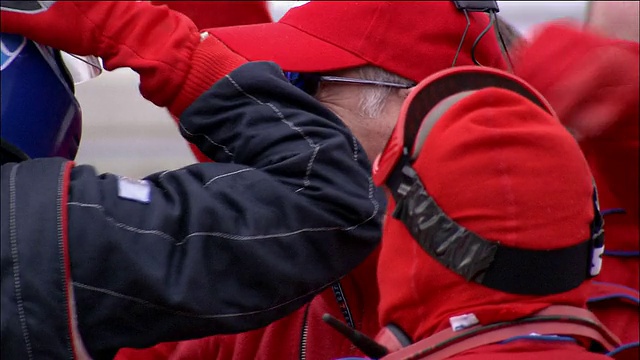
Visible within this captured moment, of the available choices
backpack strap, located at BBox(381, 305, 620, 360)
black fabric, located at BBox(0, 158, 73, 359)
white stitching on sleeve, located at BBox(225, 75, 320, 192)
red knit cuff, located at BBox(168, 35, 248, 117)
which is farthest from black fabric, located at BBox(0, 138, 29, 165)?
backpack strap, located at BBox(381, 305, 620, 360)

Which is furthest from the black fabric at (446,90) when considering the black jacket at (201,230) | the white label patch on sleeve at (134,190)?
the white label patch on sleeve at (134,190)

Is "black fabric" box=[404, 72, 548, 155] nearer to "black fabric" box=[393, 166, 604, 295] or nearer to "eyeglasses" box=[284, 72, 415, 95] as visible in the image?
"black fabric" box=[393, 166, 604, 295]

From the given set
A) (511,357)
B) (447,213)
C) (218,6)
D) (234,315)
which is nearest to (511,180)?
(447,213)

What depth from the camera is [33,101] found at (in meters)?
1.75

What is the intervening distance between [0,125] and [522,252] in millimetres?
907

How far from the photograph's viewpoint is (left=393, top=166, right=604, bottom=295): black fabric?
1.63 m

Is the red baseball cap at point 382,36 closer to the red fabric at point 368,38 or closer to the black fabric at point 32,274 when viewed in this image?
the red fabric at point 368,38

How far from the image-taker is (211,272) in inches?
65.4

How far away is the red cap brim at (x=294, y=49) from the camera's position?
2258 millimetres

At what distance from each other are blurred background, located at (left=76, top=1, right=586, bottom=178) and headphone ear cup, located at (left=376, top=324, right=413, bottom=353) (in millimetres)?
6085

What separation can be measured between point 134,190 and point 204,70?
33 centimetres

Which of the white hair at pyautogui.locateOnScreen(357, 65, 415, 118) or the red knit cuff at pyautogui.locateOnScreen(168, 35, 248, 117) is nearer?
the red knit cuff at pyautogui.locateOnScreen(168, 35, 248, 117)

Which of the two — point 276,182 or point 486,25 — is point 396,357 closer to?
point 276,182

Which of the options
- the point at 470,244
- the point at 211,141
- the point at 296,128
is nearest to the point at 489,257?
the point at 470,244
